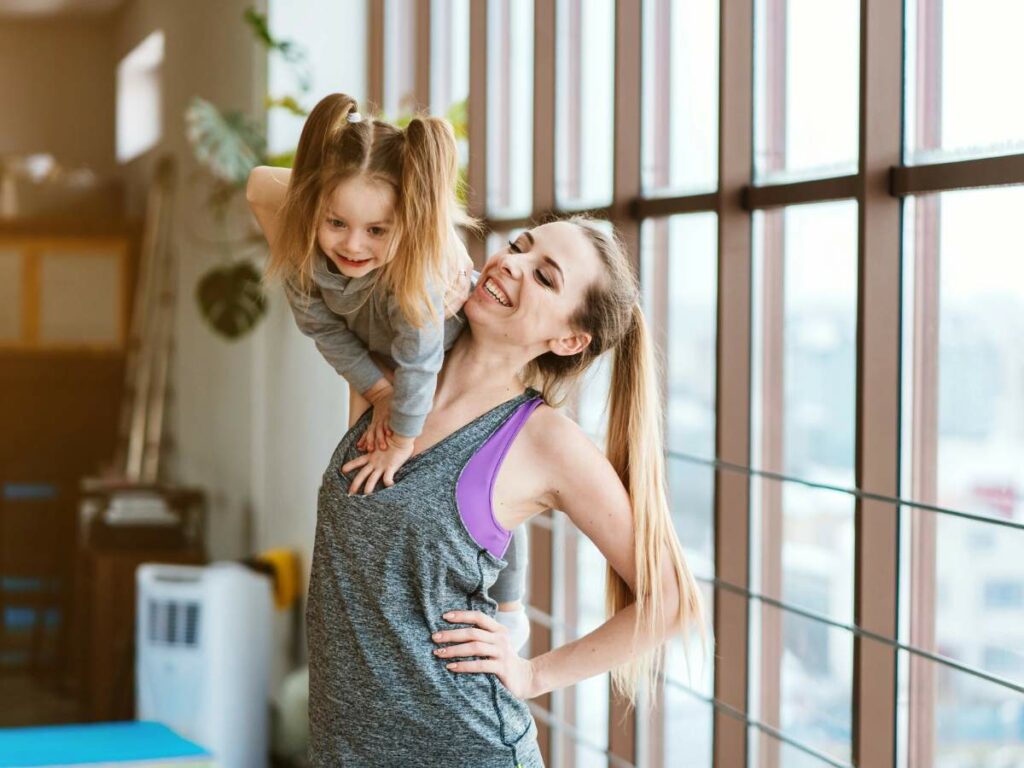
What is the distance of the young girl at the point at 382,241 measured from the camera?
1.41 m

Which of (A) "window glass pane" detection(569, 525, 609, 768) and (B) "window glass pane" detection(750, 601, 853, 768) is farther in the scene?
(A) "window glass pane" detection(569, 525, 609, 768)

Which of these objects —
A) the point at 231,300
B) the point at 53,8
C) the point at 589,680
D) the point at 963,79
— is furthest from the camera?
the point at 53,8

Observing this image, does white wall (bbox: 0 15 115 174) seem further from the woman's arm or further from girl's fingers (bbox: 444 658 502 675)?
girl's fingers (bbox: 444 658 502 675)

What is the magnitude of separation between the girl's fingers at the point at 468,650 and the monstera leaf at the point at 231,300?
3.48m

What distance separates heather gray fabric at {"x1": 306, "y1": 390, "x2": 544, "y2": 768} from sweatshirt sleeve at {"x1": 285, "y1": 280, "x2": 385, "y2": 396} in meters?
0.10

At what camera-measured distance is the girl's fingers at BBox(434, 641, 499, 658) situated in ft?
4.97

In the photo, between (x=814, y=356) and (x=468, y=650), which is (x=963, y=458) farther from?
(x=468, y=650)

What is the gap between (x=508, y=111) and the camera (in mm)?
3793

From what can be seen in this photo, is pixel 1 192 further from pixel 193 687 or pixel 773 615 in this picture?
pixel 773 615

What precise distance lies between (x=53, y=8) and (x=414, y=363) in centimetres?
716

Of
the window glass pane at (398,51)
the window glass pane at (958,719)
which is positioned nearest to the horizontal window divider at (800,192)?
the window glass pane at (958,719)

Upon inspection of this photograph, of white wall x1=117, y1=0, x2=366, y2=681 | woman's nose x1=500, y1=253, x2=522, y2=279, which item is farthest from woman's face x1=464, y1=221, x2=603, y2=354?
white wall x1=117, y1=0, x2=366, y2=681

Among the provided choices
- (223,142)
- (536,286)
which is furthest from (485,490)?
(223,142)

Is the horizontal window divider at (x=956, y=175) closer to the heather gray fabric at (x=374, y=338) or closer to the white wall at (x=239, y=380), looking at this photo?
the heather gray fabric at (x=374, y=338)
